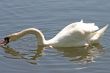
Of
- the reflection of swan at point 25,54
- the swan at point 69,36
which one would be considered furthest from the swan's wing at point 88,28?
the reflection of swan at point 25,54

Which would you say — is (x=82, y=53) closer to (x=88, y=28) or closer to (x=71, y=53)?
(x=71, y=53)

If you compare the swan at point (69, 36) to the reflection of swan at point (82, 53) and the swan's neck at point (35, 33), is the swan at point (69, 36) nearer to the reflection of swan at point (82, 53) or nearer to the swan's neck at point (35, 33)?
the swan's neck at point (35, 33)

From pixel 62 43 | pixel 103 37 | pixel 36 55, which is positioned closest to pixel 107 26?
pixel 103 37

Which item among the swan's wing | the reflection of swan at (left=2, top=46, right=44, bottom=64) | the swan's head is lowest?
the reflection of swan at (left=2, top=46, right=44, bottom=64)

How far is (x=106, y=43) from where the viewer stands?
43.5 feet

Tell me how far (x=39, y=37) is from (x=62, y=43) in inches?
25.0

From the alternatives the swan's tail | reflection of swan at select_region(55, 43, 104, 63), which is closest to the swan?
the swan's tail

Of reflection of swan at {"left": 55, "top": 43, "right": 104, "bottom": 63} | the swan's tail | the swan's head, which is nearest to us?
reflection of swan at {"left": 55, "top": 43, "right": 104, "bottom": 63}

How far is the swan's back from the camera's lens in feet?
43.6

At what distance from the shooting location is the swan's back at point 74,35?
13297 mm

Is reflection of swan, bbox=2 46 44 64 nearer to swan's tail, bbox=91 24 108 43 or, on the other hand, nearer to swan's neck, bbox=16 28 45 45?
swan's neck, bbox=16 28 45 45

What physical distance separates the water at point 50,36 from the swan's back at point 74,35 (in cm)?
18

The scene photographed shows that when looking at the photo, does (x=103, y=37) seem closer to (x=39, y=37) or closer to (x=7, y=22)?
(x=39, y=37)

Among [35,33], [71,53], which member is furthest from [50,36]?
[71,53]
